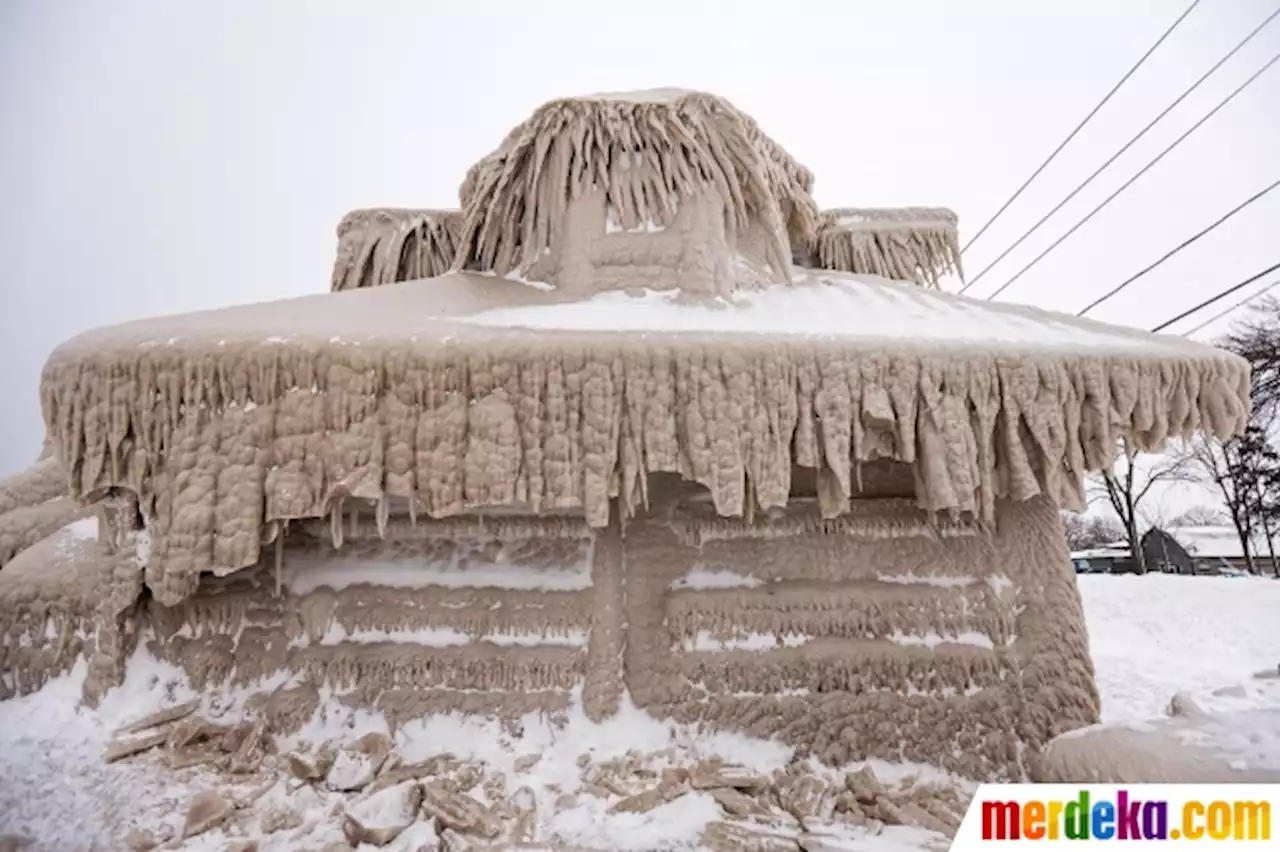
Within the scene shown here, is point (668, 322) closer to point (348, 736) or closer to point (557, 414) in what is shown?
point (557, 414)

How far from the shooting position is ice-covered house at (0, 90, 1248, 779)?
4.59 meters

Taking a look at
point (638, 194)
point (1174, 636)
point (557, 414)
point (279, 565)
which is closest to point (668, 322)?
point (557, 414)

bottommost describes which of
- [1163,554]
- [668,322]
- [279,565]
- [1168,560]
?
[1168,560]

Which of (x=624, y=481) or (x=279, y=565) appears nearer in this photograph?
(x=624, y=481)

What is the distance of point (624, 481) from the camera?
473 cm

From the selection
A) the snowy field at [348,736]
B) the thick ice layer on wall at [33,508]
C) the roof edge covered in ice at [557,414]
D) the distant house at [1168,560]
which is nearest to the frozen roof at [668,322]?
the roof edge covered in ice at [557,414]

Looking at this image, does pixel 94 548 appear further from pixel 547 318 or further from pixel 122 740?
pixel 547 318

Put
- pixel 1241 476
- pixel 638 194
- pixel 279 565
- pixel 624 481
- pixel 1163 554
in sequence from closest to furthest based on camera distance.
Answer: pixel 624 481
pixel 279 565
pixel 638 194
pixel 1241 476
pixel 1163 554

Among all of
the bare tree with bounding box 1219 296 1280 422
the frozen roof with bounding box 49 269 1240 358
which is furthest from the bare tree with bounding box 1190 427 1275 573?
the frozen roof with bounding box 49 269 1240 358

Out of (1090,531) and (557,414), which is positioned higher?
(557,414)

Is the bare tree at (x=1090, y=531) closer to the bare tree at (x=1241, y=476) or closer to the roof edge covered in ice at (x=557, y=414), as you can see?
the bare tree at (x=1241, y=476)

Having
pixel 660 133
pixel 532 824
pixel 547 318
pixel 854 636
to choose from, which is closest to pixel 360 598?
pixel 532 824

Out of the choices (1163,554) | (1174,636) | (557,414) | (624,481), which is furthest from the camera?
(1163,554)

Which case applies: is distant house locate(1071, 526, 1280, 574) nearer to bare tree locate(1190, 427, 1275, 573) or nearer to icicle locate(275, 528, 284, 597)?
bare tree locate(1190, 427, 1275, 573)
